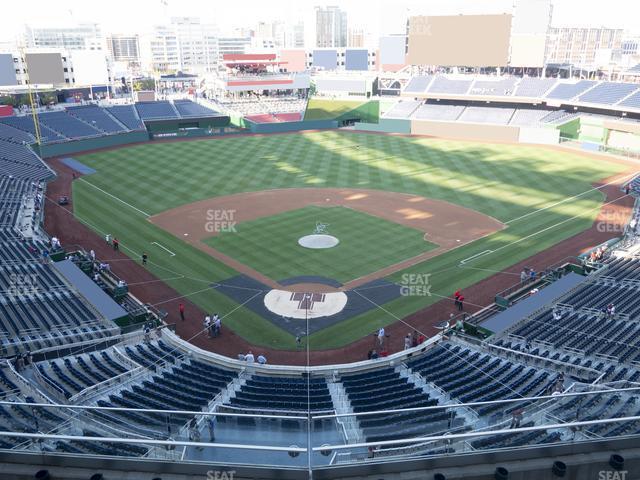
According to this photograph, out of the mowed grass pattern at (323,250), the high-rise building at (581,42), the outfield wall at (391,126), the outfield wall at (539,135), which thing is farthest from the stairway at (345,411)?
the high-rise building at (581,42)

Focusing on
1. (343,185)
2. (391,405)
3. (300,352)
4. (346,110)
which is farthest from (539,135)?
(391,405)

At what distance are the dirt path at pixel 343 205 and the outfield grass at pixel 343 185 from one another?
0.96m

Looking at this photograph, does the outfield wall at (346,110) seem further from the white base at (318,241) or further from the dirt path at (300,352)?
the white base at (318,241)

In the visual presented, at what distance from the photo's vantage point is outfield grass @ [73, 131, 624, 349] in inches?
1088

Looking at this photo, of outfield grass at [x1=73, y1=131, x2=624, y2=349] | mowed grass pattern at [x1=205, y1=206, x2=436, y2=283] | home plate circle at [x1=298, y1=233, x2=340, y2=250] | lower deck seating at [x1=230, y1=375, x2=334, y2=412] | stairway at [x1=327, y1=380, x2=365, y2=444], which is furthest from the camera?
home plate circle at [x1=298, y1=233, x2=340, y2=250]

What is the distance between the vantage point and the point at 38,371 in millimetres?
15648

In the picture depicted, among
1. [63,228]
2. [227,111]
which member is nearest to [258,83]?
[227,111]

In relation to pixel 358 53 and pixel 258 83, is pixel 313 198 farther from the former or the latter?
pixel 358 53

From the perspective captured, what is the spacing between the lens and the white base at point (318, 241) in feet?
106

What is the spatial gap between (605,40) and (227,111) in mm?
182258

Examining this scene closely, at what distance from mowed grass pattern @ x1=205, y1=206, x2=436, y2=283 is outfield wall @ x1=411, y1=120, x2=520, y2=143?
119ft

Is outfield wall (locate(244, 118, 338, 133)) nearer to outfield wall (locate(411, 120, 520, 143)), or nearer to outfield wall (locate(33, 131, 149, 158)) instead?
outfield wall (locate(411, 120, 520, 143))

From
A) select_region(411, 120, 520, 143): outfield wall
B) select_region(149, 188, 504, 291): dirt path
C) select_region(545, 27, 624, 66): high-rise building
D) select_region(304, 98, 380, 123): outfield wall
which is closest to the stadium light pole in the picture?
select_region(149, 188, 504, 291): dirt path

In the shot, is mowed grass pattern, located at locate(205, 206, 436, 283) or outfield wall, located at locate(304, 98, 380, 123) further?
outfield wall, located at locate(304, 98, 380, 123)
